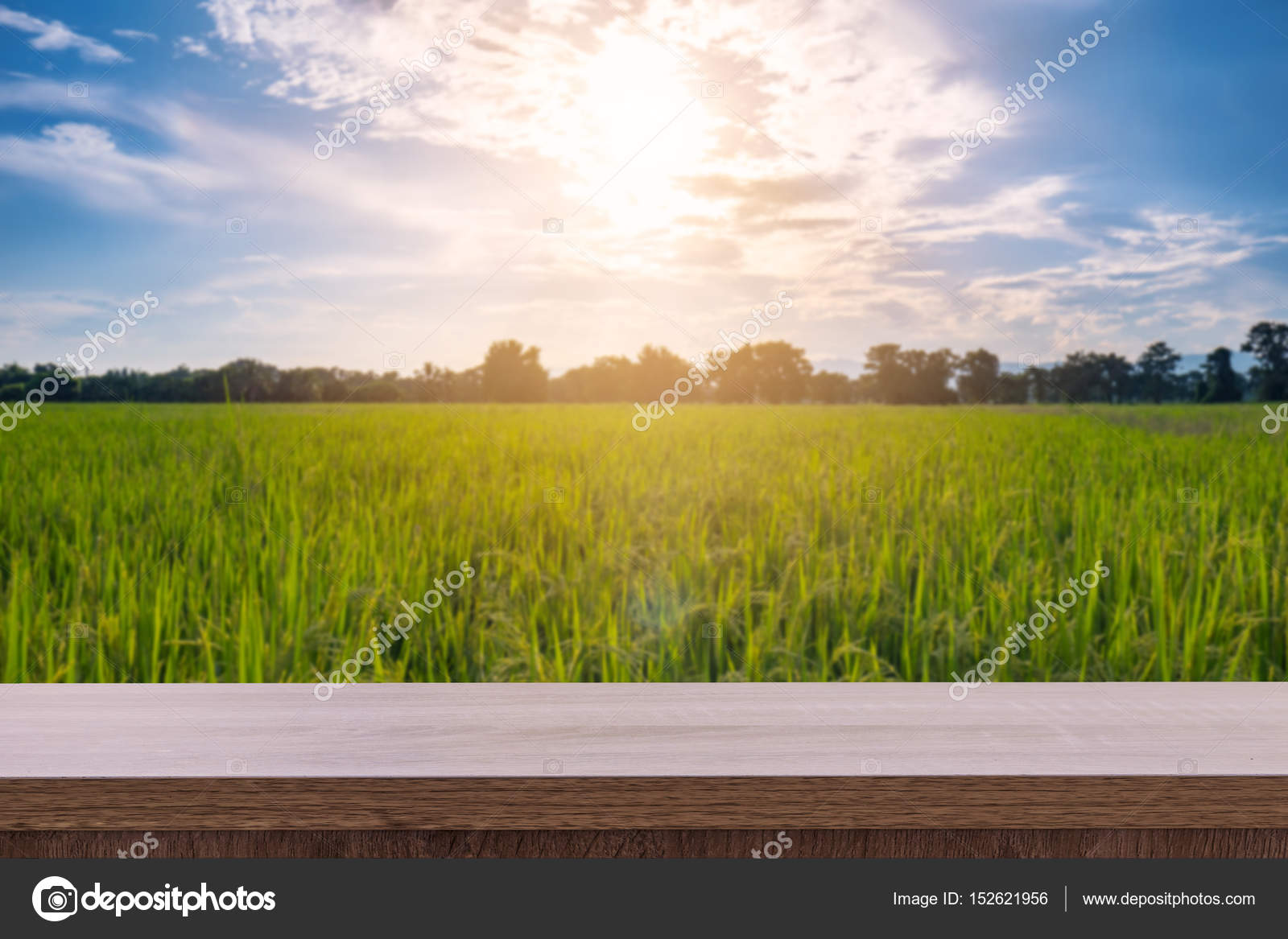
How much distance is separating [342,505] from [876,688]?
6.00ft

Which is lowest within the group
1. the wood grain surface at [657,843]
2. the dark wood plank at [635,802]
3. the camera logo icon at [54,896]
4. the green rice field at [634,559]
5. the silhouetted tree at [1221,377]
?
the camera logo icon at [54,896]

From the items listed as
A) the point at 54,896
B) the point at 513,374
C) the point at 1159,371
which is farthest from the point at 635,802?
the point at 1159,371

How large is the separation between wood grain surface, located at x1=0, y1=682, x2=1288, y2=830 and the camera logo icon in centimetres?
11

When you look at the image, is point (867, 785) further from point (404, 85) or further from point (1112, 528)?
point (404, 85)

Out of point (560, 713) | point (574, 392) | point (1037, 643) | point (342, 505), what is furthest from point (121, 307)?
point (1037, 643)

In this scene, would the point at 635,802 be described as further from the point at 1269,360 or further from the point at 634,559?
the point at 1269,360

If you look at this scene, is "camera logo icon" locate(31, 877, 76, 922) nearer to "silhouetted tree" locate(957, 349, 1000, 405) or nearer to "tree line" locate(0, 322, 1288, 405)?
"tree line" locate(0, 322, 1288, 405)

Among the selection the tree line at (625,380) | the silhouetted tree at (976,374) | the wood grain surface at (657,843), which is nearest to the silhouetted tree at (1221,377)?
the tree line at (625,380)

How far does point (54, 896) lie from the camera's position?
104cm

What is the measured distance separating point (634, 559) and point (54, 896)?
1315 mm

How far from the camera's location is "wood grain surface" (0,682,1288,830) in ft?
3.24

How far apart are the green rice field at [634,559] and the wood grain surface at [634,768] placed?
15.8 inches

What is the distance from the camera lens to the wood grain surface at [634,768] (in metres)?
0.99

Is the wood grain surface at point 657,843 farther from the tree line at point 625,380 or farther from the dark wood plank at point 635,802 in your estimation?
the tree line at point 625,380
